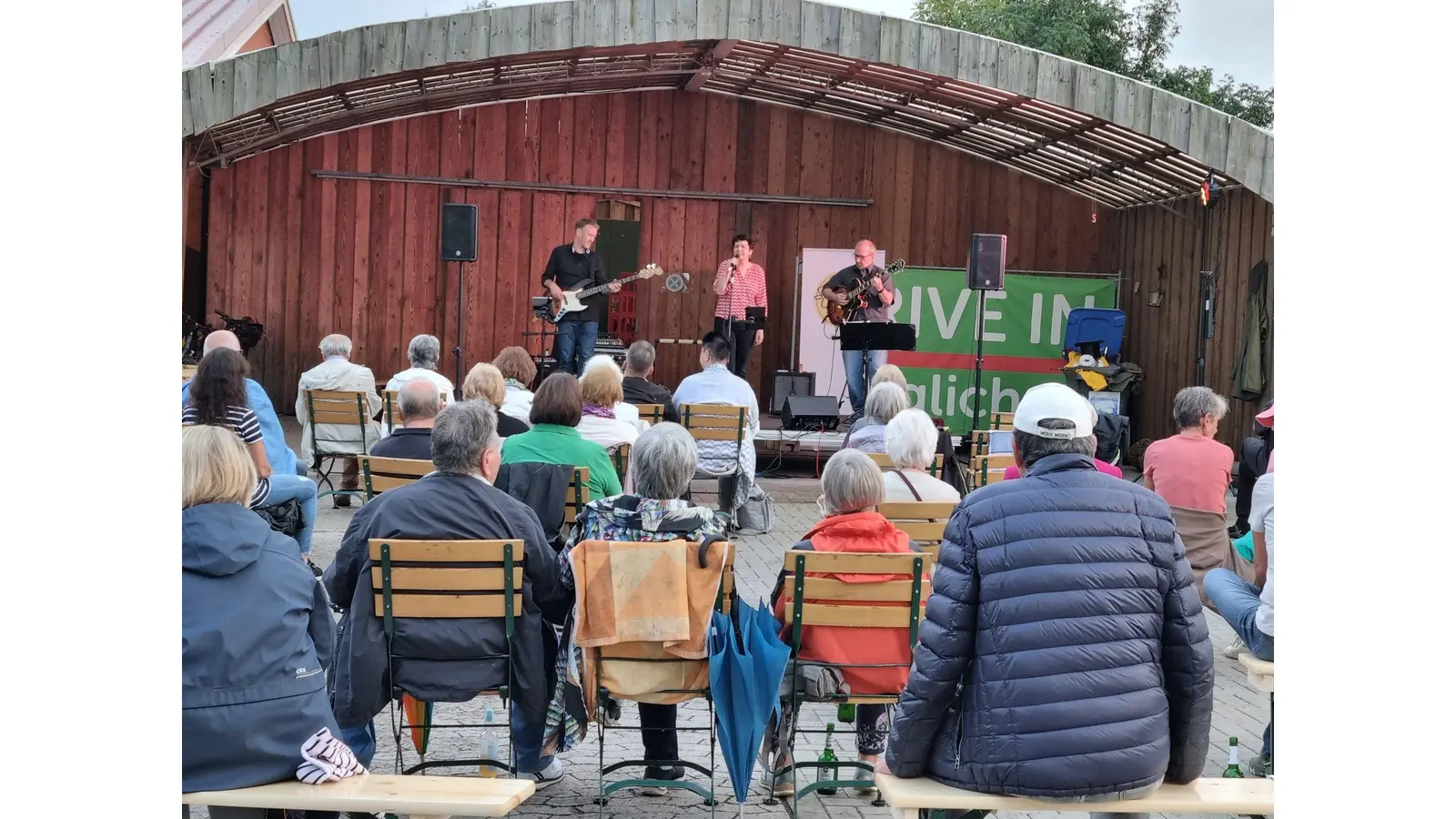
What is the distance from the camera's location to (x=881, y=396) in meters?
6.64

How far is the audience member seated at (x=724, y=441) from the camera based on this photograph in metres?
8.30

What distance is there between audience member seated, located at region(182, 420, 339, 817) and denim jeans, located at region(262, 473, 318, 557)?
2.66 m

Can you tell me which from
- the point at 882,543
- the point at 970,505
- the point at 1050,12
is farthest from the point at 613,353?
the point at 1050,12

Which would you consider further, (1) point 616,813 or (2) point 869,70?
(2) point 869,70

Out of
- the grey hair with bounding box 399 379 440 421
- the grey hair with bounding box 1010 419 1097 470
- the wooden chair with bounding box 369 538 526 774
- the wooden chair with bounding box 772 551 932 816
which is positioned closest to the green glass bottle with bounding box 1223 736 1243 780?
the wooden chair with bounding box 772 551 932 816

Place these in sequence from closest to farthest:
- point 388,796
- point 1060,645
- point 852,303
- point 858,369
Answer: point 1060,645 < point 388,796 < point 858,369 < point 852,303

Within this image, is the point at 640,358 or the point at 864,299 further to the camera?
the point at 864,299

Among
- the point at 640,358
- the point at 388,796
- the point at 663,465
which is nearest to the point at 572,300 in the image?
the point at 640,358

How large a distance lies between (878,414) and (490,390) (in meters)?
1.86

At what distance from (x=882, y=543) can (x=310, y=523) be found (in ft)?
9.86

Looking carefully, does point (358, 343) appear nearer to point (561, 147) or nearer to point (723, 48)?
point (561, 147)

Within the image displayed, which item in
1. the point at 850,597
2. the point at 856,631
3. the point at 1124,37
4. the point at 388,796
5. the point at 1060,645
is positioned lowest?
the point at 388,796

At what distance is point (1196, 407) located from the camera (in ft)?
19.2

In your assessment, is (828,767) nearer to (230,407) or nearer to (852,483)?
(852,483)
